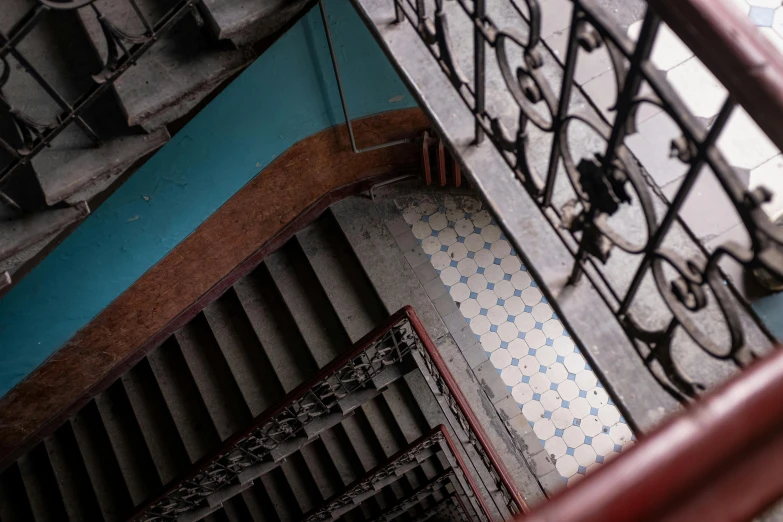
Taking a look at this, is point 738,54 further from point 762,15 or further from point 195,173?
point 195,173

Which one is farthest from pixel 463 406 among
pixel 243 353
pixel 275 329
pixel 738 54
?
pixel 738 54

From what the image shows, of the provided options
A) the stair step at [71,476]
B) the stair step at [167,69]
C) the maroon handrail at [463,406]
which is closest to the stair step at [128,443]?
the stair step at [71,476]

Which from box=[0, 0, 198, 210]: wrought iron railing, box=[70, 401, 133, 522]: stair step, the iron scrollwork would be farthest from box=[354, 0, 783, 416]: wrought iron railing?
box=[70, 401, 133, 522]: stair step

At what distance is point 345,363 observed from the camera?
156 inches

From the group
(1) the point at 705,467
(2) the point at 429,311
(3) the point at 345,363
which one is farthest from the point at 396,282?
(1) the point at 705,467

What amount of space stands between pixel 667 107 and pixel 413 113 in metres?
3.82

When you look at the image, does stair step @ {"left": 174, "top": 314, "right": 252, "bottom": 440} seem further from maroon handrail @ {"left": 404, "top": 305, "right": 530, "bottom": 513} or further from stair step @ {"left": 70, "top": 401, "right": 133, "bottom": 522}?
maroon handrail @ {"left": 404, "top": 305, "right": 530, "bottom": 513}

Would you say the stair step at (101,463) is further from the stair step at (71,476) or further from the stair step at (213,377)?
the stair step at (213,377)

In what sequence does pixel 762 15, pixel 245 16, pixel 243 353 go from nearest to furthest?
pixel 762 15 < pixel 245 16 < pixel 243 353

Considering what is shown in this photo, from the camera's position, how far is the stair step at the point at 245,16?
258 centimetres

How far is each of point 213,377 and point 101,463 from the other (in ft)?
4.15

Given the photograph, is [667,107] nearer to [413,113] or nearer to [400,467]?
[413,113]

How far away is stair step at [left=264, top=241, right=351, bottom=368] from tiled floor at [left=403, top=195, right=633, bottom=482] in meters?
1.00

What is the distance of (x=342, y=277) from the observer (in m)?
5.25
